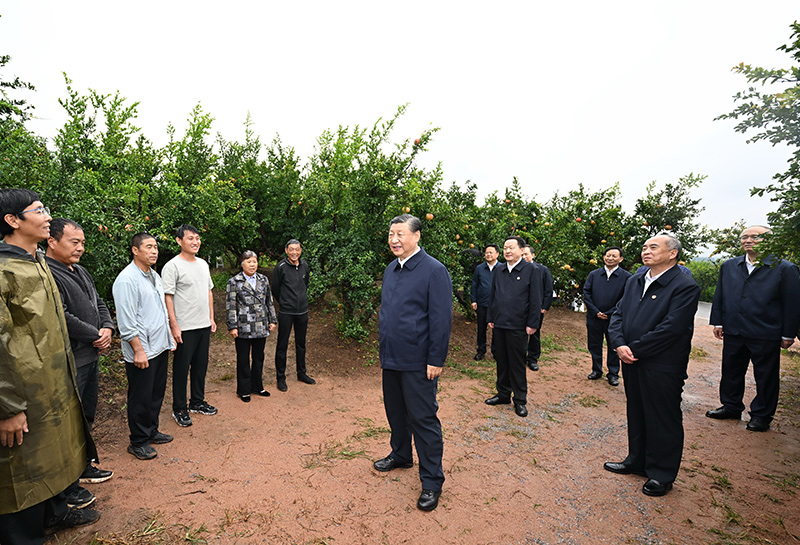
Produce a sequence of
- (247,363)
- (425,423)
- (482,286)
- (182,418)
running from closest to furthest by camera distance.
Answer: (425,423), (182,418), (247,363), (482,286)

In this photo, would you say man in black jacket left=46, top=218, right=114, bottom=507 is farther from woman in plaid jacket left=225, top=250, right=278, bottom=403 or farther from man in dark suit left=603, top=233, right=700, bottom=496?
man in dark suit left=603, top=233, right=700, bottom=496

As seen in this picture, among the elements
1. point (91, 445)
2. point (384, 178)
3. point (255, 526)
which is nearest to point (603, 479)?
point (255, 526)

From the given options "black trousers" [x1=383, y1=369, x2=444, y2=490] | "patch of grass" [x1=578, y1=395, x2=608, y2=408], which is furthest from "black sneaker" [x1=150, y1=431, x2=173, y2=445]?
"patch of grass" [x1=578, y1=395, x2=608, y2=408]

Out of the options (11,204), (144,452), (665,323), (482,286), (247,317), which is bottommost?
(144,452)

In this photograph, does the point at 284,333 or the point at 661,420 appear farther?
the point at 284,333

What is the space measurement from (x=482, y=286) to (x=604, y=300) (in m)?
2.01

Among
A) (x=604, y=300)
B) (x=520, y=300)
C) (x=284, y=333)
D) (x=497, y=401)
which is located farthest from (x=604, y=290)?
(x=284, y=333)

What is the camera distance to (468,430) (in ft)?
13.8

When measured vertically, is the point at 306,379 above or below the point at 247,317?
below

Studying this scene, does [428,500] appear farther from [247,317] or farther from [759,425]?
[759,425]

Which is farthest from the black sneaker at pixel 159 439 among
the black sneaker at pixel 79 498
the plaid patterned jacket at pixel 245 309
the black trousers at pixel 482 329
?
the black trousers at pixel 482 329

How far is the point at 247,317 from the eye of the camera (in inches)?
185

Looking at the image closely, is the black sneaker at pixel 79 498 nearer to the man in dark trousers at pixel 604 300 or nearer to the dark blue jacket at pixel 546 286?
the man in dark trousers at pixel 604 300

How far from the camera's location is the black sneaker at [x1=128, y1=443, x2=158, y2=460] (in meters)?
3.38
